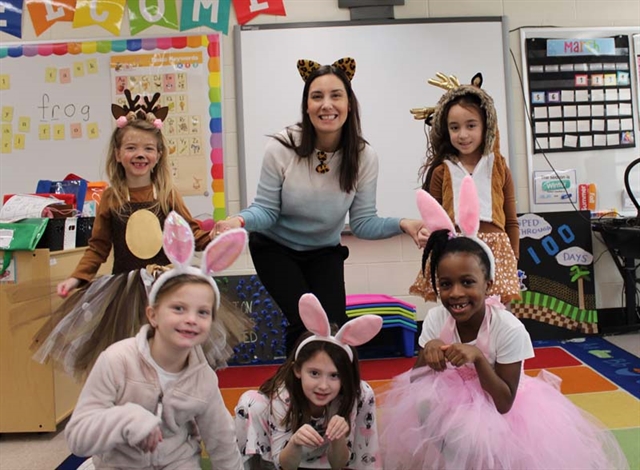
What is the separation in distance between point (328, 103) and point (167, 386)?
984 mm

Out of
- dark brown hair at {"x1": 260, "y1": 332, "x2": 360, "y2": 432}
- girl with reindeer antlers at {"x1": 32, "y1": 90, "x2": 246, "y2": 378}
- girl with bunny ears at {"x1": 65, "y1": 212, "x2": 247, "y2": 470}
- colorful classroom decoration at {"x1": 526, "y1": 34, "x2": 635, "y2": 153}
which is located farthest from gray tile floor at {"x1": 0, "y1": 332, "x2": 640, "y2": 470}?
colorful classroom decoration at {"x1": 526, "y1": 34, "x2": 635, "y2": 153}

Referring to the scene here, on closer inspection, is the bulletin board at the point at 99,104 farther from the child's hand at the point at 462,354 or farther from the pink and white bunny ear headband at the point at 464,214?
the child's hand at the point at 462,354

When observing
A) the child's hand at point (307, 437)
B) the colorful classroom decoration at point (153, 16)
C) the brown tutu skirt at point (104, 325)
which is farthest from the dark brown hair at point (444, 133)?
the colorful classroom decoration at point (153, 16)

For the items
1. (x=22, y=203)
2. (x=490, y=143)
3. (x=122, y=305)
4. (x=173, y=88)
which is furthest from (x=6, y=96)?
(x=490, y=143)

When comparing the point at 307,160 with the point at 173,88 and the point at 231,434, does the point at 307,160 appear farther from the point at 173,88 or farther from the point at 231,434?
the point at 173,88

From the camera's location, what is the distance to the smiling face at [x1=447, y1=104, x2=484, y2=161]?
2.03 meters

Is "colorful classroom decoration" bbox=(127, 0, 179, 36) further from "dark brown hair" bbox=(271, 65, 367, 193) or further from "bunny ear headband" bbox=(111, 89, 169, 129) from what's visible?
"dark brown hair" bbox=(271, 65, 367, 193)

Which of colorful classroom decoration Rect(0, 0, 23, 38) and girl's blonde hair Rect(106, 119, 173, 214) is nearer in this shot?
girl's blonde hair Rect(106, 119, 173, 214)

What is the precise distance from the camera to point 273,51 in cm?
362

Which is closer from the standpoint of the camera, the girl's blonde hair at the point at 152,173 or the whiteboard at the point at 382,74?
the girl's blonde hair at the point at 152,173

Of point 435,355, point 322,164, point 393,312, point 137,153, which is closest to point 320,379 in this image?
point 435,355

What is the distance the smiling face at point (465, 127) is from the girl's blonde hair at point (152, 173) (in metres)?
0.99

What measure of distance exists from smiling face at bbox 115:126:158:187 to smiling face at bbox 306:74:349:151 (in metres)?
0.54

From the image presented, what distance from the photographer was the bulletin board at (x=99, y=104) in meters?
3.63
